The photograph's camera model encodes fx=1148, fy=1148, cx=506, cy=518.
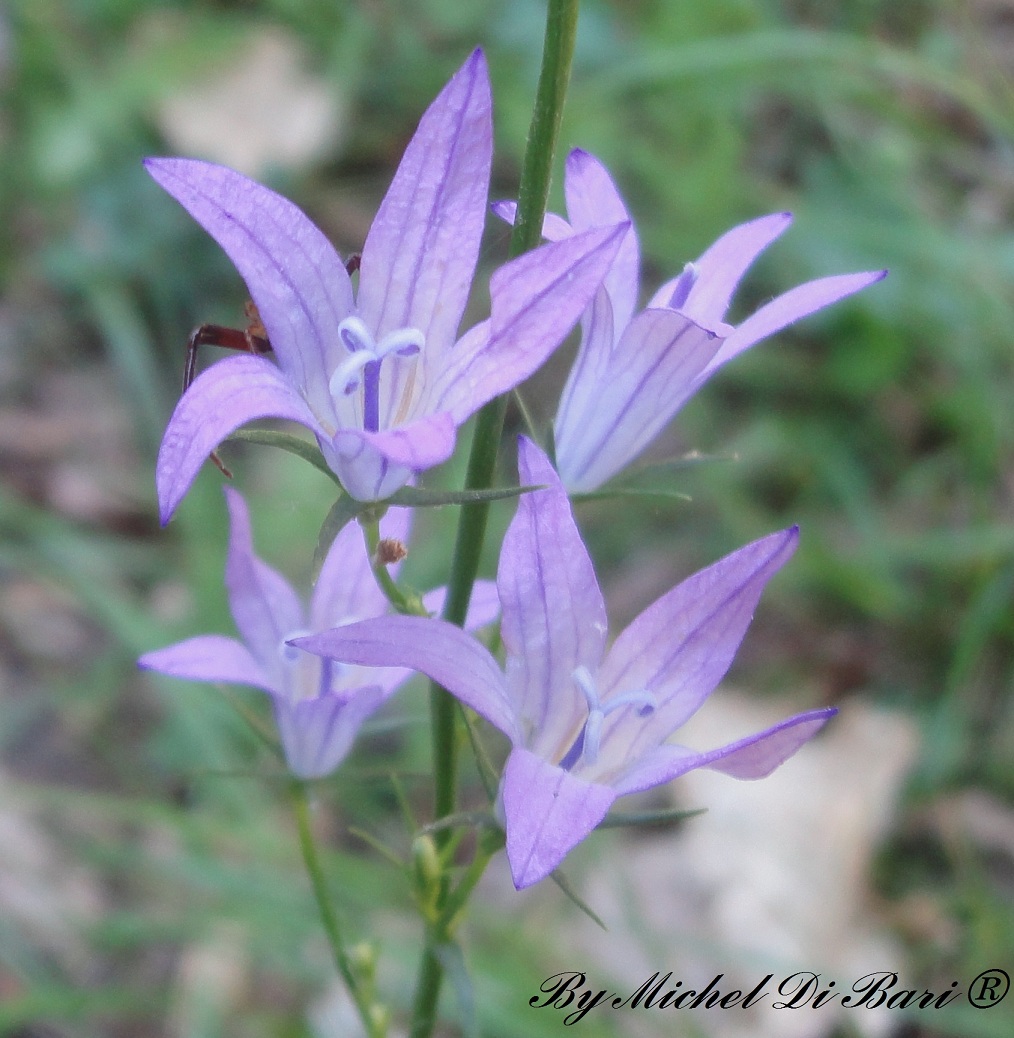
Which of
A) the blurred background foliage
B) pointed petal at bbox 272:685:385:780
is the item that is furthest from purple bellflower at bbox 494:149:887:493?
the blurred background foliage

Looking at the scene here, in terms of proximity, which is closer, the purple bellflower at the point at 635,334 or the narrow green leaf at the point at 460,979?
the purple bellflower at the point at 635,334

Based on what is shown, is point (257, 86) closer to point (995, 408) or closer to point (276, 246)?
point (995, 408)

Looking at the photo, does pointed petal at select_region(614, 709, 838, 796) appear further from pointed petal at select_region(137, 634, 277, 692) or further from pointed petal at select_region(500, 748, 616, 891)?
pointed petal at select_region(137, 634, 277, 692)

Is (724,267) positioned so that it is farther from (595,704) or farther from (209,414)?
(209,414)

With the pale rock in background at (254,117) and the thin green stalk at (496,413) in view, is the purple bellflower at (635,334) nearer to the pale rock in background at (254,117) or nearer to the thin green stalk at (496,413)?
the thin green stalk at (496,413)

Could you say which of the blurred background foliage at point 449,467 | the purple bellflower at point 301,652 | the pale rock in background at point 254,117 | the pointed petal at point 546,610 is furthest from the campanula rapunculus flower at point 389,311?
the pale rock in background at point 254,117

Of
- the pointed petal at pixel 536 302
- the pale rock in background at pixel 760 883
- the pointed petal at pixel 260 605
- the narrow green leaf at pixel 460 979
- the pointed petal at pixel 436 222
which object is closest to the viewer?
the pointed petal at pixel 536 302

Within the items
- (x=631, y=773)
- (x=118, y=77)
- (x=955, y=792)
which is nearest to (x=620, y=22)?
(x=118, y=77)
